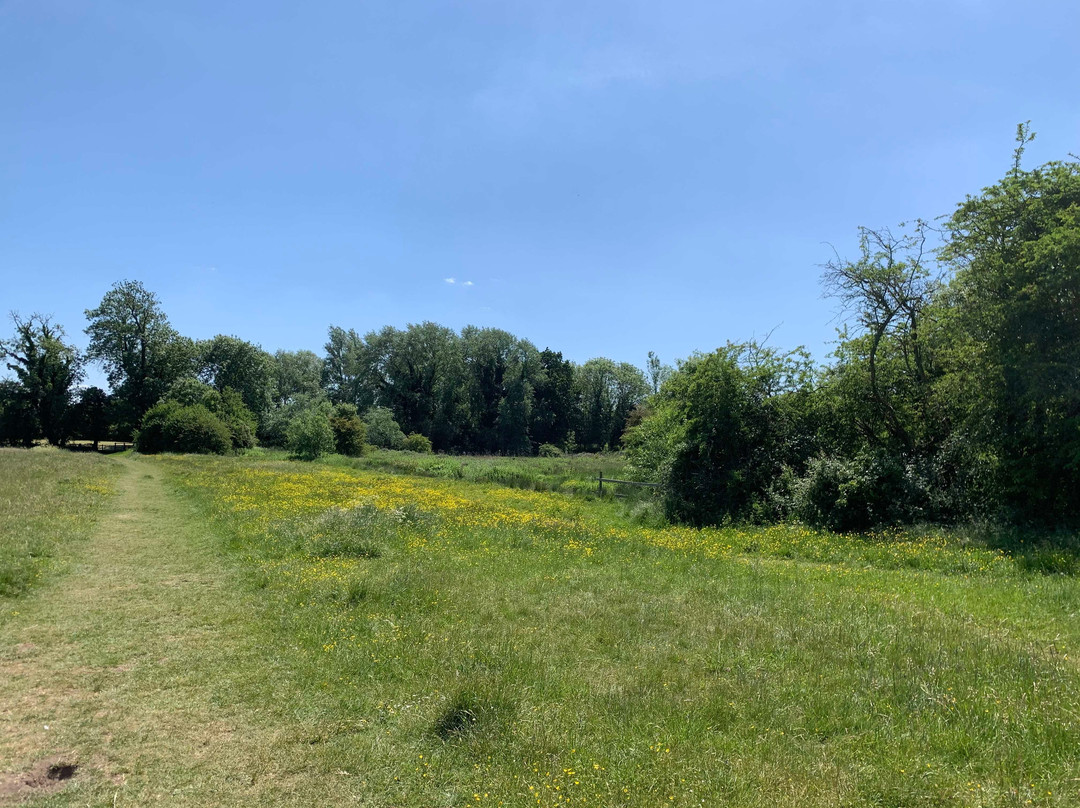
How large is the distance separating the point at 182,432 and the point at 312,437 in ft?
45.5

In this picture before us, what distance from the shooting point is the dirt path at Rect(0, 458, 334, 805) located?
419 cm

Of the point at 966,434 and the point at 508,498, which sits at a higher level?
the point at 966,434

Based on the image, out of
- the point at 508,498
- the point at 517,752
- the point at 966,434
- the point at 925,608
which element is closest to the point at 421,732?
the point at 517,752

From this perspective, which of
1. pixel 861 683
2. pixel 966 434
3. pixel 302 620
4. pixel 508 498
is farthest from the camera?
pixel 508 498

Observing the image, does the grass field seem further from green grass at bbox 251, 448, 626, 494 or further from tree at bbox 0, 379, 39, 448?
tree at bbox 0, 379, 39, 448

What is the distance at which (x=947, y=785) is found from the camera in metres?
4.02

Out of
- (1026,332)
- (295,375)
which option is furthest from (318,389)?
(1026,332)

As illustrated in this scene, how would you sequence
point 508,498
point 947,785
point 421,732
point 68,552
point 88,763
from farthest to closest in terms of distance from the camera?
point 508,498
point 68,552
point 421,732
point 88,763
point 947,785

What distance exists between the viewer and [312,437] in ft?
175

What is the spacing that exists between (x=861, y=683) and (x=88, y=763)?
6780mm

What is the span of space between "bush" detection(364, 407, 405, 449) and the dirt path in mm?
62369

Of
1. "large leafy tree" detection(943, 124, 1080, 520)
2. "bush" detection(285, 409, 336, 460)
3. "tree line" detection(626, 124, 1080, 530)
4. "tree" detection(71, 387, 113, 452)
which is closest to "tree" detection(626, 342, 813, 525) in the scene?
"tree line" detection(626, 124, 1080, 530)

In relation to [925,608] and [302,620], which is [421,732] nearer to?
[302,620]

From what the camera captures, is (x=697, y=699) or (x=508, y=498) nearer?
(x=697, y=699)
